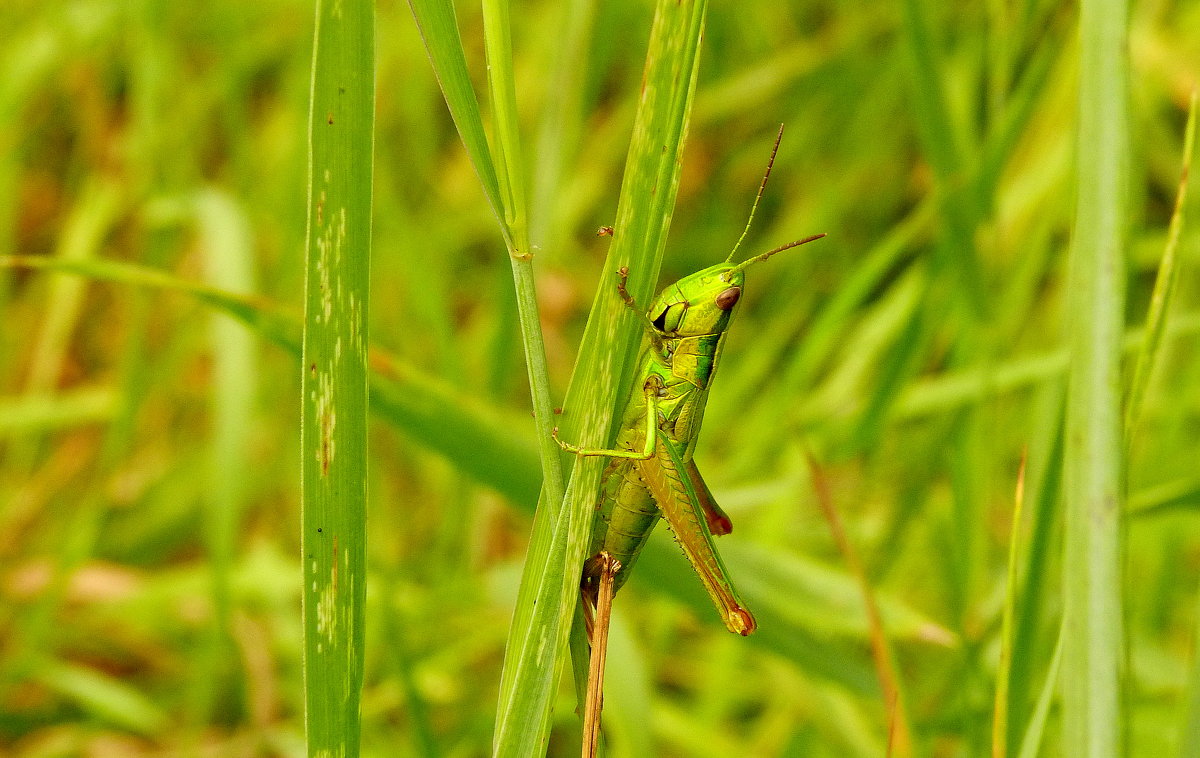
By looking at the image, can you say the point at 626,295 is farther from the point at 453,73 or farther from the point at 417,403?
the point at 417,403

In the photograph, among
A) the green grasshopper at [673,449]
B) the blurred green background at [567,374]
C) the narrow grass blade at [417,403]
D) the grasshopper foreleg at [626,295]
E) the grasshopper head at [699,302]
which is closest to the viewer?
the grasshopper foreleg at [626,295]

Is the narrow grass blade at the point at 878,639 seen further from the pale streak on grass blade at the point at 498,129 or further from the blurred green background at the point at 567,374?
the pale streak on grass blade at the point at 498,129

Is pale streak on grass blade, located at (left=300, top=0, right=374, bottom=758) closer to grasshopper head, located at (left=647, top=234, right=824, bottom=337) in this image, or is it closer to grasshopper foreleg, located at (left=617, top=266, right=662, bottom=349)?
grasshopper foreleg, located at (left=617, top=266, right=662, bottom=349)

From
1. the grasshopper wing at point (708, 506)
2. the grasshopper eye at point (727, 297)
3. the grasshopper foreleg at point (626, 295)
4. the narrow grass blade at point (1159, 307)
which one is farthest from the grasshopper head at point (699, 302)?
the narrow grass blade at point (1159, 307)

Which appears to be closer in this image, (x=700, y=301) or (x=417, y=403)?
(x=417, y=403)

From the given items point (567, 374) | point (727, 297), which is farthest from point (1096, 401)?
point (567, 374)
